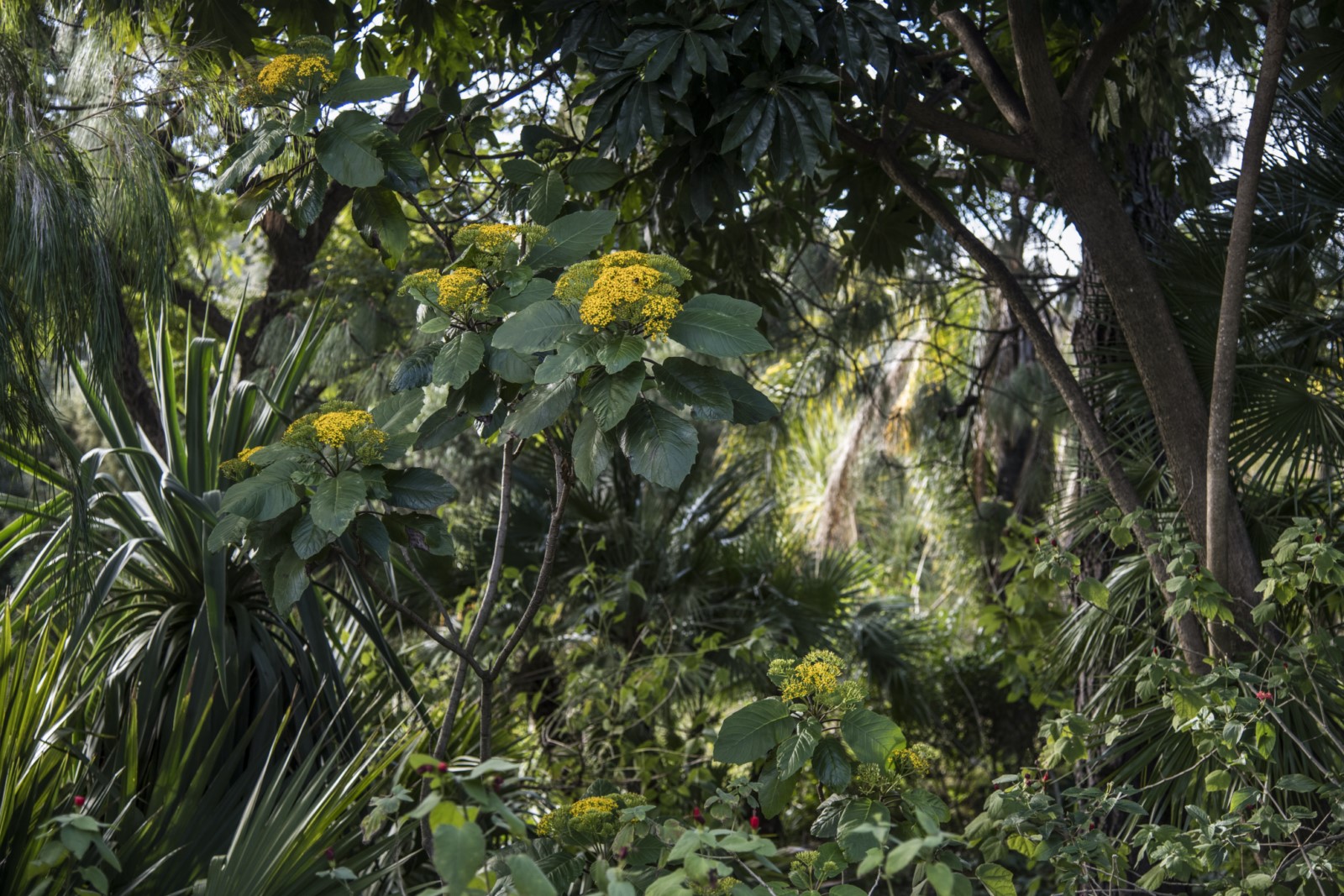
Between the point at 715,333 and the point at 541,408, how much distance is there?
289 mm

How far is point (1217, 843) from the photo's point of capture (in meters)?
1.99

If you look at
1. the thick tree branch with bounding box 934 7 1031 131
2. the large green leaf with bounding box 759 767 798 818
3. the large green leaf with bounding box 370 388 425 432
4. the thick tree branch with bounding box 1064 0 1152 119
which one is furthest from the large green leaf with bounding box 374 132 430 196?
the thick tree branch with bounding box 1064 0 1152 119

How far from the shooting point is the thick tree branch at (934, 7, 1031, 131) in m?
2.82

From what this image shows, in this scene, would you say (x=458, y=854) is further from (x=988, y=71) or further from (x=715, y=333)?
(x=988, y=71)

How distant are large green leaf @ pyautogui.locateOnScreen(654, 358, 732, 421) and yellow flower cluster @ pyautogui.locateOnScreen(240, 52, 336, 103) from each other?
0.80 metres

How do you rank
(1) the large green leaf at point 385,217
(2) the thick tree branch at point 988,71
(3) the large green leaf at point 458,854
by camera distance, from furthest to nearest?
1. (2) the thick tree branch at point 988,71
2. (1) the large green leaf at point 385,217
3. (3) the large green leaf at point 458,854

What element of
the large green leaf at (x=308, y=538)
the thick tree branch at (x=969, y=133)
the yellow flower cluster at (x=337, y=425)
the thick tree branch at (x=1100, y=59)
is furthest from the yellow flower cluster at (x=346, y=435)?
the thick tree branch at (x=1100, y=59)

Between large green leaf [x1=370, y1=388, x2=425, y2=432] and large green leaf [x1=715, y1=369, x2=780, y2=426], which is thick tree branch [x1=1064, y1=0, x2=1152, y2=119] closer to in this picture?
large green leaf [x1=715, y1=369, x2=780, y2=426]

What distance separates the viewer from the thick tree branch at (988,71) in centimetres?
282

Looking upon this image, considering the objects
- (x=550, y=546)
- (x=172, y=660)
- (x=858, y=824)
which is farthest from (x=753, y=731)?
(x=172, y=660)

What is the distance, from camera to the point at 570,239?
1.88m

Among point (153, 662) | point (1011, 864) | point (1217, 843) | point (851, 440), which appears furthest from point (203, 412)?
point (851, 440)

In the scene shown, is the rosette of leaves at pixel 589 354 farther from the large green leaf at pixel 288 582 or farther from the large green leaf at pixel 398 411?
the large green leaf at pixel 288 582

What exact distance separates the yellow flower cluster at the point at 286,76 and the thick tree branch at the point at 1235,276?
1931 mm
